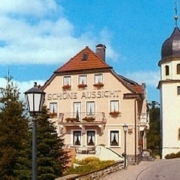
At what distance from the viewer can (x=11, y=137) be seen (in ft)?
65.0

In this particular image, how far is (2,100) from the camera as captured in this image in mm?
20875

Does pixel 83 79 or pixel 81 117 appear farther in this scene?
pixel 83 79

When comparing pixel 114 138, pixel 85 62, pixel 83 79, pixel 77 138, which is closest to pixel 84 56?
pixel 85 62

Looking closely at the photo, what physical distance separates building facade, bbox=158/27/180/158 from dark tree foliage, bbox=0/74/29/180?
28547 mm

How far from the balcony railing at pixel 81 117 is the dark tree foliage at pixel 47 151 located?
14880 millimetres

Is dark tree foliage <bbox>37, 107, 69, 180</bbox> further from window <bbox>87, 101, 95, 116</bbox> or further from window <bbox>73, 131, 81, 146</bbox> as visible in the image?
window <bbox>87, 101, 95, 116</bbox>

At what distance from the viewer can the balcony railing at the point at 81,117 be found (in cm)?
3561

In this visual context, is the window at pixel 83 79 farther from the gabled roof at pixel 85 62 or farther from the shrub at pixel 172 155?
the shrub at pixel 172 155

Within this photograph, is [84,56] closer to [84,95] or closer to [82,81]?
[82,81]

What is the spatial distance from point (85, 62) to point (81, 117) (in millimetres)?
5115

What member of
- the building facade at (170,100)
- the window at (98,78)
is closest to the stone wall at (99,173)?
the window at (98,78)

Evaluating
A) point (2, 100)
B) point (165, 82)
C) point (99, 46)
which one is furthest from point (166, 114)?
point (2, 100)

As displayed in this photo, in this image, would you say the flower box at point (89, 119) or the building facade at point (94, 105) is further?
the flower box at point (89, 119)

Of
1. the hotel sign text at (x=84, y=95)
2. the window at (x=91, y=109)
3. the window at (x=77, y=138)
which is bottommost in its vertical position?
the window at (x=77, y=138)
